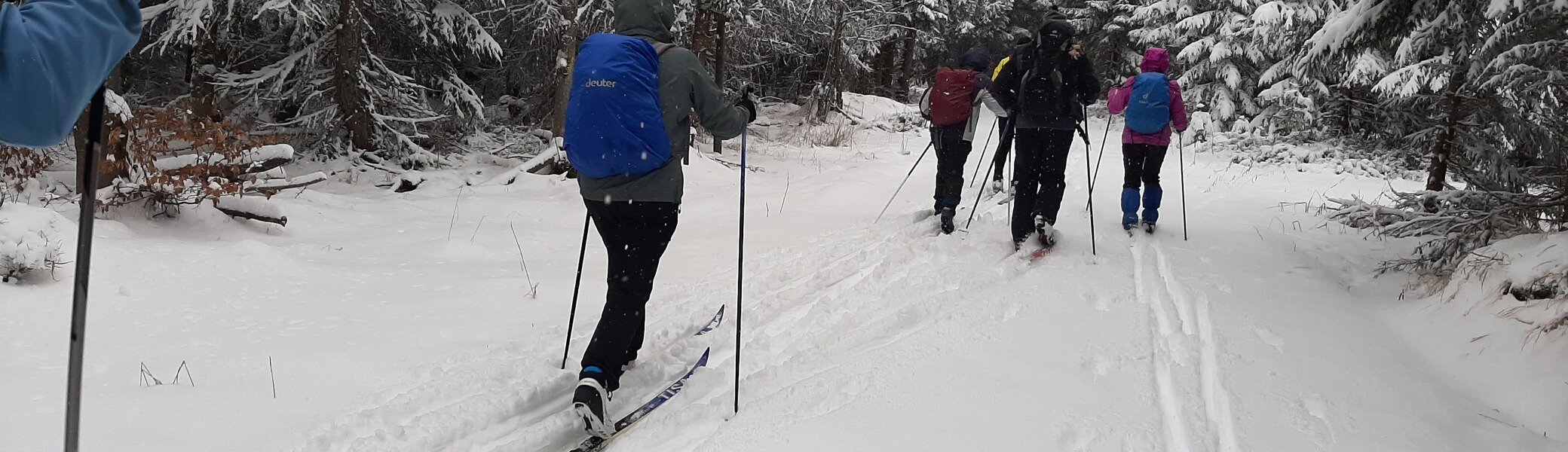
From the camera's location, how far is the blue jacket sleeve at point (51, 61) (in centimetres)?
143

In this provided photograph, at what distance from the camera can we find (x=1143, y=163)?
740 centimetres

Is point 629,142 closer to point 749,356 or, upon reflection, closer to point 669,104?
point 669,104

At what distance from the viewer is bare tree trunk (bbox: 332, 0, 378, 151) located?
10.9 metres

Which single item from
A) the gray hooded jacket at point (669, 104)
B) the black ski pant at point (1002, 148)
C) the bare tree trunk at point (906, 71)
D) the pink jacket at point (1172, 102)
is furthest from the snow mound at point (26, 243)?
the bare tree trunk at point (906, 71)

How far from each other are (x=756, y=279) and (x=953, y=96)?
286cm

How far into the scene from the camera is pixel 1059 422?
3.23m

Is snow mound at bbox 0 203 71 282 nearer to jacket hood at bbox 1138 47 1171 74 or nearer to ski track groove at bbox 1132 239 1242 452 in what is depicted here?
ski track groove at bbox 1132 239 1242 452

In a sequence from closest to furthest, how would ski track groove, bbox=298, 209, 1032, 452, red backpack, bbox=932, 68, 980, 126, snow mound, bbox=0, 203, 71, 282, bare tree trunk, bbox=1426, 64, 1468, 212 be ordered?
1. ski track groove, bbox=298, 209, 1032, 452
2. snow mound, bbox=0, 203, 71, 282
3. bare tree trunk, bbox=1426, 64, 1468, 212
4. red backpack, bbox=932, 68, 980, 126

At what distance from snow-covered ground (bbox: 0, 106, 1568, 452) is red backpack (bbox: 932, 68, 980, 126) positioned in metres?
1.18

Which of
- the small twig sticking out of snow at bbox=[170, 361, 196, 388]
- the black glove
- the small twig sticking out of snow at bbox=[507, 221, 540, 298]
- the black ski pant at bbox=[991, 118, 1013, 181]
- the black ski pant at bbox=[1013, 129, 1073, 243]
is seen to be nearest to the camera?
the small twig sticking out of snow at bbox=[170, 361, 196, 388]

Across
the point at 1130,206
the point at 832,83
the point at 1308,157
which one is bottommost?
the point at 1130,206

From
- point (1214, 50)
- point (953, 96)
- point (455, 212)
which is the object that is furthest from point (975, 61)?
point (1214, 50)

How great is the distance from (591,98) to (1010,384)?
2213 millimetres

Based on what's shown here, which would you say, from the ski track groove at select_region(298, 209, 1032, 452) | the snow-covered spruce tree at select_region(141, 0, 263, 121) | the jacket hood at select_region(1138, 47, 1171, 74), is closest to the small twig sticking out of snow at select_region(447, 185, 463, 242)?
the snow-covered spruce tree at select_region(141, 0, 263, 121)
